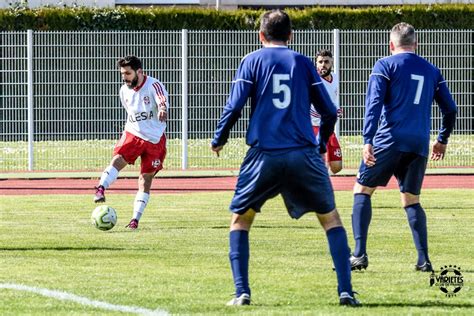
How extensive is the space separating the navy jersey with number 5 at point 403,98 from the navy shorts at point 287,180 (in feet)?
5.72

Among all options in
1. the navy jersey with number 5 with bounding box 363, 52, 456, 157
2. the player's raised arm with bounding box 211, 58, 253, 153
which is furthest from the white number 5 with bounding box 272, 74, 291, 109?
the navy jersey with number 5 with bounding box 363, 52, 456, 157

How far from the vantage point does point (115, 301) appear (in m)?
9.64

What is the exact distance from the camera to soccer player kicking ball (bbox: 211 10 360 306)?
941cm

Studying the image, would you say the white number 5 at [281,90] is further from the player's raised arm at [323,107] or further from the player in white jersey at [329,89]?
the player in white jersey at [329,89]

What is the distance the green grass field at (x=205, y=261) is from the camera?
9.55 meters

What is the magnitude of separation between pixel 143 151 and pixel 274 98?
7.23 metres

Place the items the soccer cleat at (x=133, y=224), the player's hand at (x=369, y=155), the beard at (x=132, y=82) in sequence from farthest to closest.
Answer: the beard at (x=132, y=82) → the soccer cleat at (x=133, y=224) → the player's hand at (x=369, y=155)

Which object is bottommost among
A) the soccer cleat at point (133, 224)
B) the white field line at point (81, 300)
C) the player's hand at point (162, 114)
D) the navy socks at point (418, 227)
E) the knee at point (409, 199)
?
the soccer cleat at point (133, 224)

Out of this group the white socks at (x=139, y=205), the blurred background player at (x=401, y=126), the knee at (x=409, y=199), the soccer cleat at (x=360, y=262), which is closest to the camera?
the blurred background player at (x=401, y=126)

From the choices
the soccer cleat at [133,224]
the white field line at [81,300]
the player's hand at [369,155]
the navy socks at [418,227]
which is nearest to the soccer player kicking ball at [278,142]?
the white field line at [81,300]

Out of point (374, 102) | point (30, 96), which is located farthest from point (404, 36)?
point (30, 96)

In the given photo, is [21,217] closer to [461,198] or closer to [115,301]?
[461,198]

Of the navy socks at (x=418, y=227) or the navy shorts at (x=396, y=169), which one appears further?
the navy socks at (x=418, y=227)

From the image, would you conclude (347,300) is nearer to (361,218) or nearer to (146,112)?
(361,218)
